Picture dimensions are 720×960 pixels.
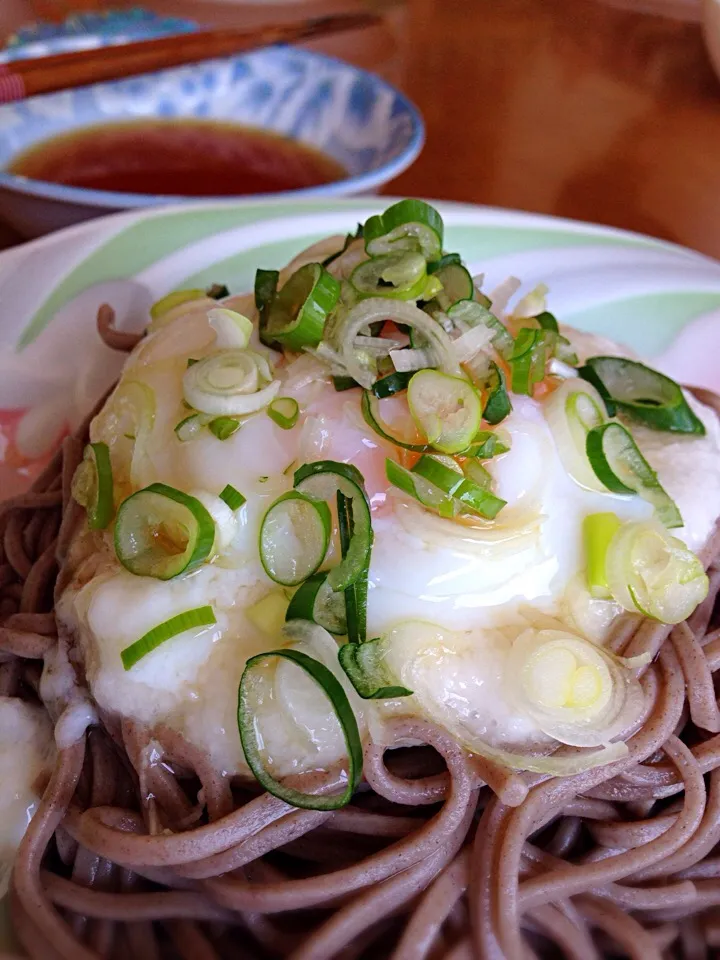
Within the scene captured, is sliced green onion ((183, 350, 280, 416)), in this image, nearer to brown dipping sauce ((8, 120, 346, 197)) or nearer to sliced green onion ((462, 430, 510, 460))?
sliced green onion ((462, 430, 510, 460))

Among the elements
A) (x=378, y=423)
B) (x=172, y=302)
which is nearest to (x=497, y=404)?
(x=378, y=423)

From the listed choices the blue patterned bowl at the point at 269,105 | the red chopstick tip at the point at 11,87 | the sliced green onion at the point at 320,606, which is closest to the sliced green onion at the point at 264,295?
the sliced green onion at the point at 320,606

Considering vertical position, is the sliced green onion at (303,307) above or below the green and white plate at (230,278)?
above

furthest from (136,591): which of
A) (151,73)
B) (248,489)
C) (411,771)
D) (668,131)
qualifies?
(668,131)

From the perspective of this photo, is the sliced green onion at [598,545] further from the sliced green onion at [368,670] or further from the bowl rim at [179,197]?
the bowl rim at [179,197]

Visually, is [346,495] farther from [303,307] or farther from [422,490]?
[303,307]

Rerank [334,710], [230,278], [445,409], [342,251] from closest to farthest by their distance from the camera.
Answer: [334,710], [445,409], [342,251], [230,278]

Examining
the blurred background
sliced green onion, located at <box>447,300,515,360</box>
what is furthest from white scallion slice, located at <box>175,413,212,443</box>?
the blurred background
